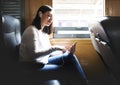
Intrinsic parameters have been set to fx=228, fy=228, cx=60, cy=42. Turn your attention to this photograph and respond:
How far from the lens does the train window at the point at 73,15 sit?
258cm

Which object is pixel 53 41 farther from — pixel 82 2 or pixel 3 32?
pixel 3 32

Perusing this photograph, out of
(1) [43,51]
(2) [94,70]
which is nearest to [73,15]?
(2) [94,70]

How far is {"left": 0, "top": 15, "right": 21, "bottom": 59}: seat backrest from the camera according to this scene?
1704 millimetres

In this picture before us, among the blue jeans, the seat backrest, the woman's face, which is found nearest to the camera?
the seat backrest

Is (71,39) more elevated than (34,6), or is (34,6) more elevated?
(34,6)

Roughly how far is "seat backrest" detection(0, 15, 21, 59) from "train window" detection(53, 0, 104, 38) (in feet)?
2.07

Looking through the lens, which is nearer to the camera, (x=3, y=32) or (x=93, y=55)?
(x=3, y=32)

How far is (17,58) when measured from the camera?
6.39 ft

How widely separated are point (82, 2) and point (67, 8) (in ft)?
0.60

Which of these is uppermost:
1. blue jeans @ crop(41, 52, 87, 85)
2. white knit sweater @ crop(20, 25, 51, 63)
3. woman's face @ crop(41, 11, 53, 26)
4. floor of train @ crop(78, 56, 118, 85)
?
woman's face @ crop(41, 11, 53, 26)

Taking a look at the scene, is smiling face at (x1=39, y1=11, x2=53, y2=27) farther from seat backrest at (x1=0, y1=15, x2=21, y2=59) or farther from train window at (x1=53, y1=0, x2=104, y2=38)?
train window at (x1=53, y1=0, x2=104, y2=38)

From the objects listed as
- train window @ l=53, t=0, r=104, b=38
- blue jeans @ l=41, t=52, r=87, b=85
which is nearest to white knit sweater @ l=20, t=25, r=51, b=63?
blue jeans @ l=41, t=52, r=87, b=85

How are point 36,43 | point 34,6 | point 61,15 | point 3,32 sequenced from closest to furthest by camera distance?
1. point 3,32
2. point 36,43
3. point 34,6
4. point 61,15

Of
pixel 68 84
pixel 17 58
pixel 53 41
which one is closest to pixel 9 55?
pixel 17 58
